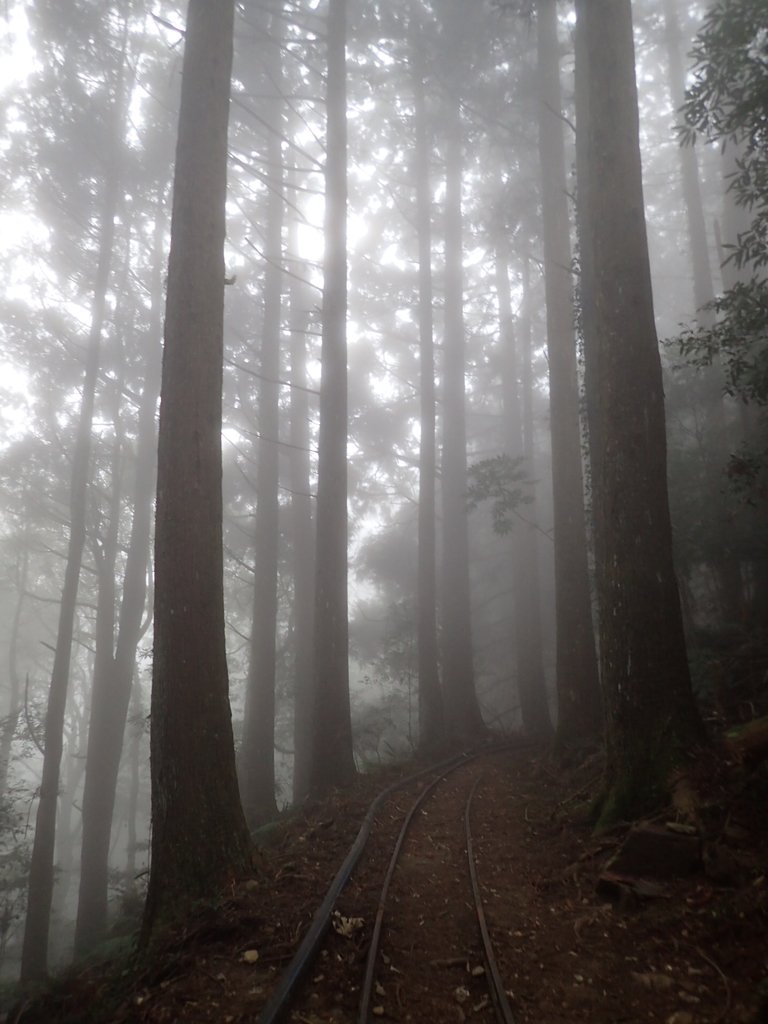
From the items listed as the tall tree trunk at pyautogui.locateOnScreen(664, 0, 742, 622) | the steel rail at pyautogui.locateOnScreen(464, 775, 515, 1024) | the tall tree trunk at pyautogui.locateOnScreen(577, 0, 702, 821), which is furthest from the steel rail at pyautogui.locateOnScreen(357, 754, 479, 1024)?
the tall tree trunk at pyautogui.locateOnScreen(664, 0, 742, 622)

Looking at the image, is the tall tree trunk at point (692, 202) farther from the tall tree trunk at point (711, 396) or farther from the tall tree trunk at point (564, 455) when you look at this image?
the tall tree trunk at point (564, 455)

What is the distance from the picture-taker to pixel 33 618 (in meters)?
32.7

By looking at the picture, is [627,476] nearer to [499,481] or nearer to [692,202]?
[499,481]

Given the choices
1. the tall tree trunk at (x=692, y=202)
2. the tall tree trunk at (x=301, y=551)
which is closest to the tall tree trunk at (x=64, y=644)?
the tall tree trunk at (x=301, y=551)

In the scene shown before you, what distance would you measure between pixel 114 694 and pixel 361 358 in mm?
14309

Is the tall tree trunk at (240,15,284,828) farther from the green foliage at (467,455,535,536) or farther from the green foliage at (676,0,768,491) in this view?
the green foliage at (676,0,768,491)

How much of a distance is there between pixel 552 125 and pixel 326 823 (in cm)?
1471

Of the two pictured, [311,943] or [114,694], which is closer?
[311,943]

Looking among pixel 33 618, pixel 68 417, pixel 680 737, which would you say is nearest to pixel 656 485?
pixel 680 737

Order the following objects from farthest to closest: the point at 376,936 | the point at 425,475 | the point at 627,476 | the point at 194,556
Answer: the point at 425,475 → the point at 627,476 → the point at 194,556 → the point at 376,936

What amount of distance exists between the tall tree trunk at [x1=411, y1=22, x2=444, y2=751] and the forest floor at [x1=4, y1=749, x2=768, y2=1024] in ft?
30.0

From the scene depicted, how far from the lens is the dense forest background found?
1190 cm

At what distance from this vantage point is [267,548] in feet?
50.8

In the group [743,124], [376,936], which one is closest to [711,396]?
[743,124]
